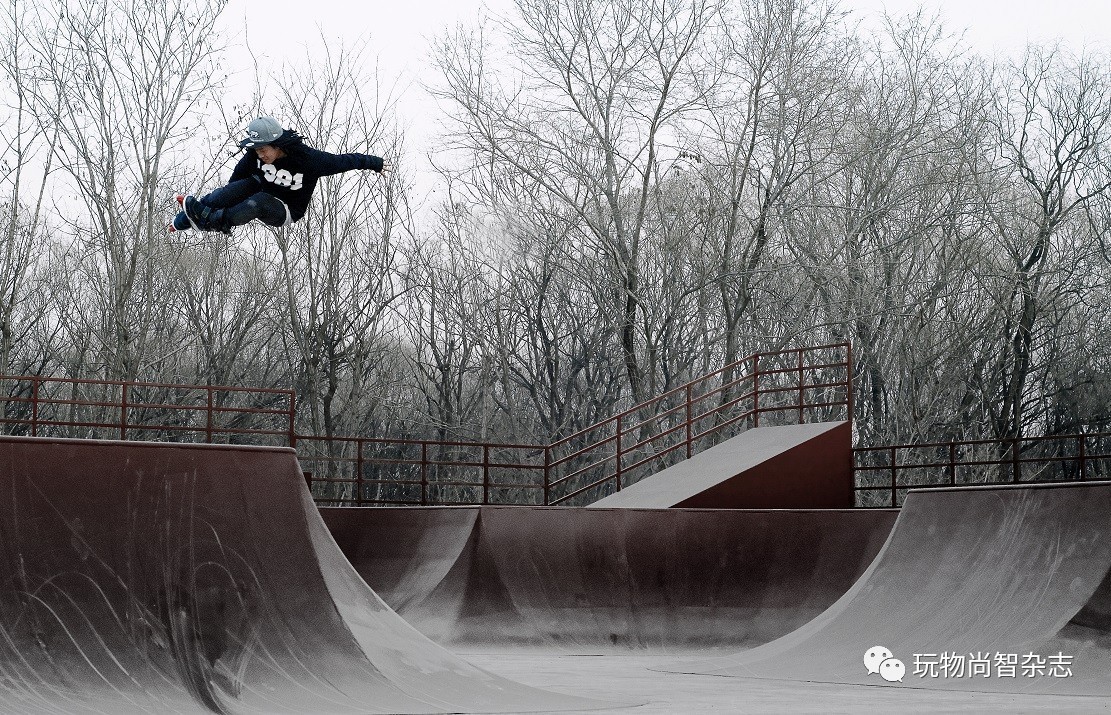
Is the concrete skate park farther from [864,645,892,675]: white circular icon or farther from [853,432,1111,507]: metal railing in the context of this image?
[853,432,1111,507]: metal railing

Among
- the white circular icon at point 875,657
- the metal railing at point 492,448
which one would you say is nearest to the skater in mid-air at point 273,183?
the white circular icon at point 875,657

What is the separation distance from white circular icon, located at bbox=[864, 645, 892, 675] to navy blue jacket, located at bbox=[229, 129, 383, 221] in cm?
531

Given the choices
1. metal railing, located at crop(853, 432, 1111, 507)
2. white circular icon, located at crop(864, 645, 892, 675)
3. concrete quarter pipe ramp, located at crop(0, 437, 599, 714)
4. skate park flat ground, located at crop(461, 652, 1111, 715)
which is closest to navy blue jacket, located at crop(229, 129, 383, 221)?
concrete quarter pipe ramp, located at crop(0, 437, 599, 714)

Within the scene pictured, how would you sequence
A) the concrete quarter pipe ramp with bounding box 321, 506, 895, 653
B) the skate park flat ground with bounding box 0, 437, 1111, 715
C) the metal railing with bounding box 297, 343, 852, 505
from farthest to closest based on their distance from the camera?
the metal railing with bounding box 297, 343, 852, 505 < the concrete quarter pipe ramp with bounding box 321, 506, 895, 653 < the skate park flat ground with bounding box 0, 437, 1111, 715

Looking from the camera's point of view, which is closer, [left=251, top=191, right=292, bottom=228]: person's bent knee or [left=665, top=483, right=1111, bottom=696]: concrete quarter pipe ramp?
[left=251, top=191, right=292, bottom=228]: person's bent knee

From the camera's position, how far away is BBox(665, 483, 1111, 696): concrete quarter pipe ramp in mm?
8125

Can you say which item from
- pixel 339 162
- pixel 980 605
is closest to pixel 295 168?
pixel 339 162

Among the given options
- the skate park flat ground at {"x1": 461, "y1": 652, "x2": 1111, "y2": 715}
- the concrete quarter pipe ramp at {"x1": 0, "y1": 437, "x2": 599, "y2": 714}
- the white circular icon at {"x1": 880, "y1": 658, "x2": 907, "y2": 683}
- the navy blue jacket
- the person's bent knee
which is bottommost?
the skate park flat ground at {"x1": 461, "y1": 652, "x2": 1111, "y2": 715}

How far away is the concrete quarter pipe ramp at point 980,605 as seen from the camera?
812 centimetres

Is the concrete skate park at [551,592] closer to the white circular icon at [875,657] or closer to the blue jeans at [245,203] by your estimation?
the white circular icon at [875,657]

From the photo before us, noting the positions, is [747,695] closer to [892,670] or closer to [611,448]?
[892,670]

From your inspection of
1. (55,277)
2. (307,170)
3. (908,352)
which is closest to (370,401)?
(55,277)
